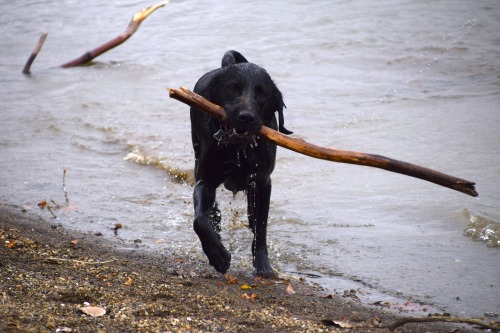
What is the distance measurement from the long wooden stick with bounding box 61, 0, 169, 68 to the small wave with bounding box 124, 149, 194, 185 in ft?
14.0

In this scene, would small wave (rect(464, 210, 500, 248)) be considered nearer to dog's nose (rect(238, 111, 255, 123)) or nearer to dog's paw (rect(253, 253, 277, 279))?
dog's paw (rect(253, 253, 277, 279))

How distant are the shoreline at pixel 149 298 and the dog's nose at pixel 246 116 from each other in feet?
3.71

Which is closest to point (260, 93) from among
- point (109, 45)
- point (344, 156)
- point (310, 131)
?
point (344, 156)

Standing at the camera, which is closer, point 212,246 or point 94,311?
point 94,311

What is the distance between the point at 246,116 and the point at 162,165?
174 inches

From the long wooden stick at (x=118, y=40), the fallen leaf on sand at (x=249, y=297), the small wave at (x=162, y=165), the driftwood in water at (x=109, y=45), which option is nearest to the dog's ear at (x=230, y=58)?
the fallen leaf on sand at (x=249, y=297)

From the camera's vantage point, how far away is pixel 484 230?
644 centimetres

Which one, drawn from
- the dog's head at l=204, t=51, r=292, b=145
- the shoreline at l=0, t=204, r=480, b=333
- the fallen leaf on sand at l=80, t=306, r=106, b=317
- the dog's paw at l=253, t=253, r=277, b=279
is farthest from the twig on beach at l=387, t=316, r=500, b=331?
the fallen leaf on sand at l=80, t=306, r=106, b=317

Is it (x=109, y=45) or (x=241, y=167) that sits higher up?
(x=241, y=167)

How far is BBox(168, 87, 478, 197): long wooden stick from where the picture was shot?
152 inches

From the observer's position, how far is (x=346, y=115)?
10680 millimetres

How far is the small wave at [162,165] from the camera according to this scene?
8570 millimetres

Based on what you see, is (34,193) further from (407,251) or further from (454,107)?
(454,107)

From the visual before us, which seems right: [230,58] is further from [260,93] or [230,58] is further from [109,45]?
[109,45]
